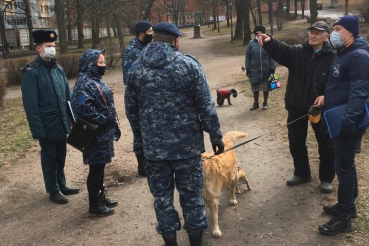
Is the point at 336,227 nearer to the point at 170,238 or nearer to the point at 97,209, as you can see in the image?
the point at 170,238

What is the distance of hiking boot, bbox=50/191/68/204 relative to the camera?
189 inches

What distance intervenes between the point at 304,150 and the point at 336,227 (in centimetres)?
137

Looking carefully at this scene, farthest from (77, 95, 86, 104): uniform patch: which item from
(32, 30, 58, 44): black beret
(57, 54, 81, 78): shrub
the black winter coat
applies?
(57, 54, 81, 78): shrub

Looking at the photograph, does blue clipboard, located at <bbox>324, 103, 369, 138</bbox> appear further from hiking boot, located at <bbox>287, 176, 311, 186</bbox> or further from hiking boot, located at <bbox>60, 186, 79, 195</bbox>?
hiking boot, located at <bbox>60, 186, 79, 195</bbox>

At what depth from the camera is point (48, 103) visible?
4.55 meters

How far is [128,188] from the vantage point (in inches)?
201

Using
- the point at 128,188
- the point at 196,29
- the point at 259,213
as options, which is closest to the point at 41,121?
the point at 128,188

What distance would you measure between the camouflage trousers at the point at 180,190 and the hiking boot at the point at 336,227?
1224 millimetres

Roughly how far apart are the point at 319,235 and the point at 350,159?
0.81m

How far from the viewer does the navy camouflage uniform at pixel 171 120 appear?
3002 millimetres

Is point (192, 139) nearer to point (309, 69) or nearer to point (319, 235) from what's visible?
point (319, 235)

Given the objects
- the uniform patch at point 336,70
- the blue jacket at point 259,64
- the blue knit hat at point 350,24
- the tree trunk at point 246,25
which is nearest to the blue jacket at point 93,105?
the uniform patch at point 336,70

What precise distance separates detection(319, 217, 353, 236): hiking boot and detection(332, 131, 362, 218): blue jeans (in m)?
0.06

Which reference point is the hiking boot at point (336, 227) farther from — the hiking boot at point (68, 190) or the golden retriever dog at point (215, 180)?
the hiking boot at point (68, 190)
